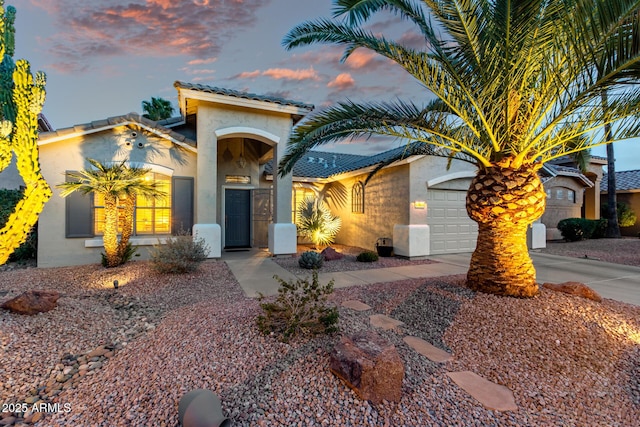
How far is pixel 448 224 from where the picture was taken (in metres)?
11.4

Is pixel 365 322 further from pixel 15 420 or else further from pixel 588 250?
pixel 588 250

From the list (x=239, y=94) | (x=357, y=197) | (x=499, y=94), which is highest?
(x=239, y=94)

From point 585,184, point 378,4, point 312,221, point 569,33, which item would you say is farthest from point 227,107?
point 585,184

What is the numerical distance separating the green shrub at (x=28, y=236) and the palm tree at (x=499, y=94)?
9393mm

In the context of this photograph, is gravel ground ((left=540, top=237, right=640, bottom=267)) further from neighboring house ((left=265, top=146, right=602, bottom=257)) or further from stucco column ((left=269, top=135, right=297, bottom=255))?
stucco column ((left=269, top=135, right=297, bottom=255))

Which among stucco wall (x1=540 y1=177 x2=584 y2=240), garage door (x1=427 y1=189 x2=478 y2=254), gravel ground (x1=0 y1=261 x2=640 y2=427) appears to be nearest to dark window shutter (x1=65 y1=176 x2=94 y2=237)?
gravel ground (x1=0 y1=261 x2=640 y2=427)

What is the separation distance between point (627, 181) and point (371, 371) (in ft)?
91.0

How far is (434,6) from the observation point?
4602 millimetres

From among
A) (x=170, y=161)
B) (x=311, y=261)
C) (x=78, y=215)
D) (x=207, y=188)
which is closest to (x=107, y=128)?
(x=170, y=161)

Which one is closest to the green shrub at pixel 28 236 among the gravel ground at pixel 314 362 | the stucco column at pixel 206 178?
the stucco column at pixel 206 178

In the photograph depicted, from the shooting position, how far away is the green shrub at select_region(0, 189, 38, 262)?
9.08 meters

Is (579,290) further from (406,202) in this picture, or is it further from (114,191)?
(114,191)

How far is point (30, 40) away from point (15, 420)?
12.7 m

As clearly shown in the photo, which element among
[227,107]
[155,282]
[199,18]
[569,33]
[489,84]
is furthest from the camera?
[227,107]
